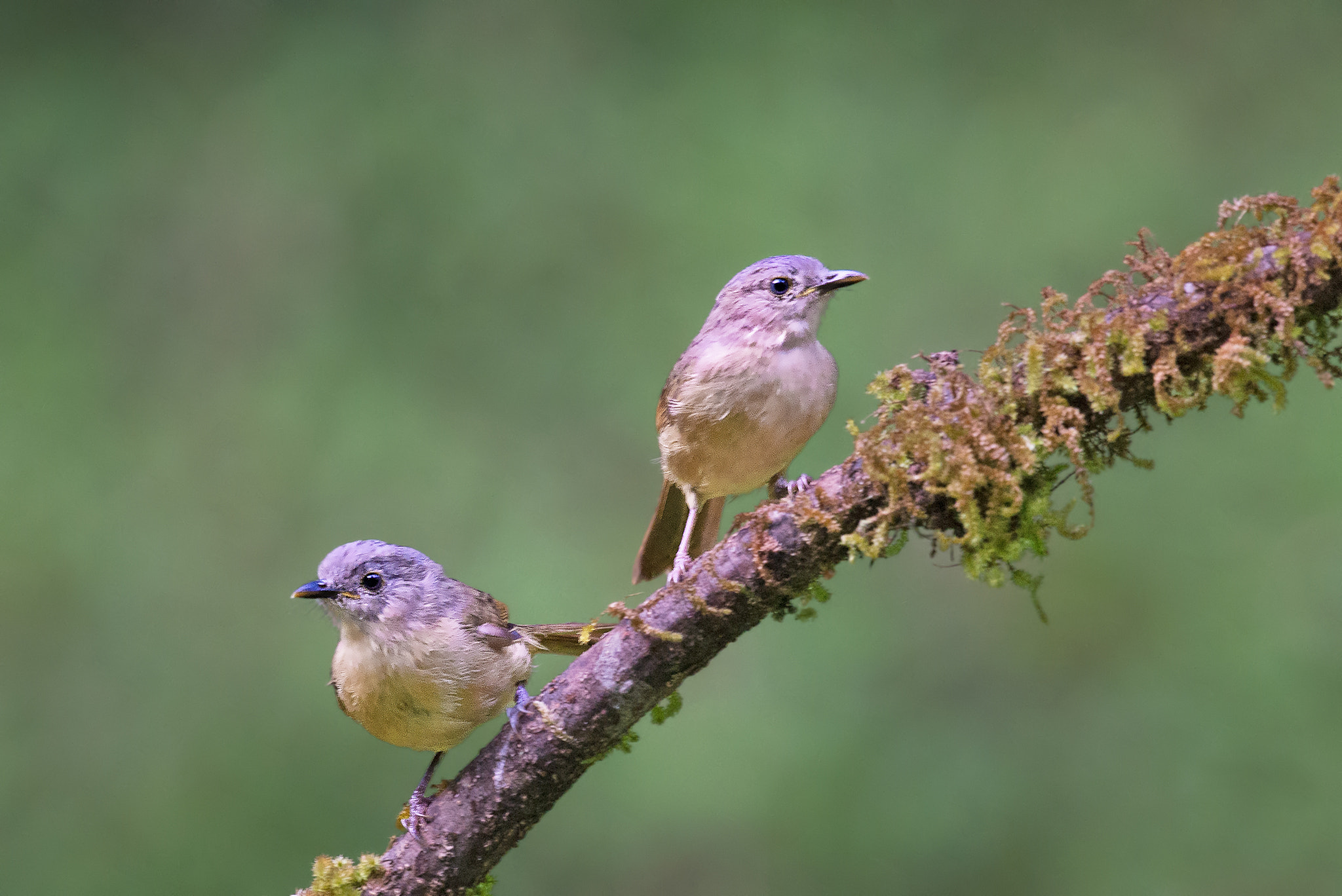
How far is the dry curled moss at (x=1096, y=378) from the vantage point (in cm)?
166

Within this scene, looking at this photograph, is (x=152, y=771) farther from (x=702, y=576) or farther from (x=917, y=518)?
(x=917, y=518)

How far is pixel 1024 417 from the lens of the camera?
1.79 metres

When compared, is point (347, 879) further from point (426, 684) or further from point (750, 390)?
point (750, 390)

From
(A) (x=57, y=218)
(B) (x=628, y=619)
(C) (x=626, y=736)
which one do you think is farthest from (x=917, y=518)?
(A) (x=57, y=218)

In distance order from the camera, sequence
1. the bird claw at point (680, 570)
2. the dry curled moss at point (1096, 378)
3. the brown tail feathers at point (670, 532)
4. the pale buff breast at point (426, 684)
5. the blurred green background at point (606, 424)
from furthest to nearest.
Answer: the blurred green background at point (606, 424), the brown tail feathers at point (670, 532), the pale buff breast at point (426, 684), the bird claw at point (680, 570), the dry curled moss at point (1096, 378)

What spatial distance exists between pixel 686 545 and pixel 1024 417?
82 cm

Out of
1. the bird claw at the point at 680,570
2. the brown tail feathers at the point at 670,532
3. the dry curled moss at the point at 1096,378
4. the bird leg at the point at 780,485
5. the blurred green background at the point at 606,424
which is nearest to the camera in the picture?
the dry curled moss at the point at 1096,378

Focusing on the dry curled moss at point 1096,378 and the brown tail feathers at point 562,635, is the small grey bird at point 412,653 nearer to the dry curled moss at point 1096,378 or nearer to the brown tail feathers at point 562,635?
the brown tail feathers at point 562,635

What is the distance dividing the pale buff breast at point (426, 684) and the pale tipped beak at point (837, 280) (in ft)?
3.48

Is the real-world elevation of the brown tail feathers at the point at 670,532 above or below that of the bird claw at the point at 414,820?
above

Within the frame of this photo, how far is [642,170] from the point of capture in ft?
15.1

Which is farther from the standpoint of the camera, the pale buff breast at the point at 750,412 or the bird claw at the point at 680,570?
the pale buff breast at the point at 750,412

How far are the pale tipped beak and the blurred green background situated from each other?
188cm

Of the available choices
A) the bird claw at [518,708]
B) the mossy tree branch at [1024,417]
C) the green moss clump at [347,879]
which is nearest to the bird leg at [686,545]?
the mossy tree branch at [1024,417]
